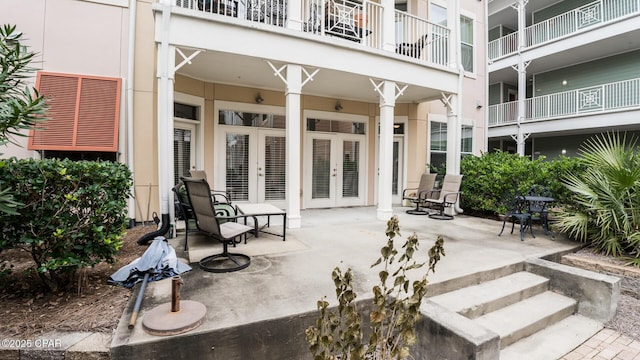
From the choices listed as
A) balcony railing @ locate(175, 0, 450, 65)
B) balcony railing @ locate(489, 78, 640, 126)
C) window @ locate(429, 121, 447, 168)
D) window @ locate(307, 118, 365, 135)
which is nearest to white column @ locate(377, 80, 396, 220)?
balcony railing @ locate(175, 0, 450, 65)

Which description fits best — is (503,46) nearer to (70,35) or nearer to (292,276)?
(292,276)

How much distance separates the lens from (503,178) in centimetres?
630

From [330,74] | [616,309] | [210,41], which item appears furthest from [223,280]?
[330,74]

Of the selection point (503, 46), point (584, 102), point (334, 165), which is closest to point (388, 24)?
point (334, 165)

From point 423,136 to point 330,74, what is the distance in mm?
3979

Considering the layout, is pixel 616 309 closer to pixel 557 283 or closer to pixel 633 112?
pixel 557 283

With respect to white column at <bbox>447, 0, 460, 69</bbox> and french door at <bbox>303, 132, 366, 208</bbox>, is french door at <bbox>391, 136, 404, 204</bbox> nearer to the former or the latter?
french door at <bbox>303, 132, 366, 208</bbox>

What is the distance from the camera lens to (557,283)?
11.4 ft

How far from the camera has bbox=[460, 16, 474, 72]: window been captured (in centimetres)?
914

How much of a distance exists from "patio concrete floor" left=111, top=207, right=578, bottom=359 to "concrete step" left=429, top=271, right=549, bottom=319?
177 mm

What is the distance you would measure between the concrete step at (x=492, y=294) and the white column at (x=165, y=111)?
388cm

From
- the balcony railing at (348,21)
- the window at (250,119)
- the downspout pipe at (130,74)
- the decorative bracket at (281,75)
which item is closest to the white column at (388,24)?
the balcony railing at (348,21)

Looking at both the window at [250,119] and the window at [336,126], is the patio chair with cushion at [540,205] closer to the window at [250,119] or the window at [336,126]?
the window at [336,126]

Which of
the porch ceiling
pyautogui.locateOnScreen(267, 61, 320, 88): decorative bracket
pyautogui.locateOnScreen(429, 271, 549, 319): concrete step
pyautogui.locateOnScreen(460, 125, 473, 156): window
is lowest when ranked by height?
pyautogui.locateOnScreen(429, 271, 549, 319): concrete step
